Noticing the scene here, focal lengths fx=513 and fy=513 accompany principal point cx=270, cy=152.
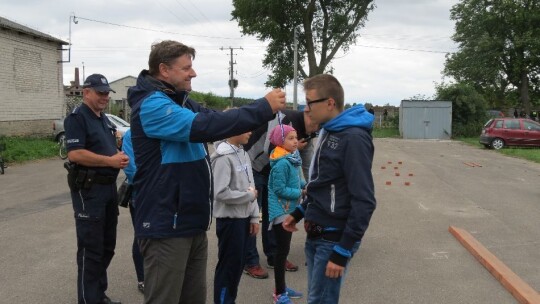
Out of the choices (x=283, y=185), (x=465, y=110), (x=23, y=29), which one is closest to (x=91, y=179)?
(x=283, y=185)

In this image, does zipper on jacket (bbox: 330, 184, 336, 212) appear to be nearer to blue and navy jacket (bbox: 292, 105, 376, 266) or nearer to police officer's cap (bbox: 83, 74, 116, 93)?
blue and navy jacket (bbox: 292, 105, 376, 266)

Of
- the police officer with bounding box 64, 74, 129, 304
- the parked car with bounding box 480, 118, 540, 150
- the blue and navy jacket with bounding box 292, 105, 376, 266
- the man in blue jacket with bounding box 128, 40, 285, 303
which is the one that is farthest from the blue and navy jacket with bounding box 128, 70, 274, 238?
the parked car with bounding box 480, 118, 540, 150

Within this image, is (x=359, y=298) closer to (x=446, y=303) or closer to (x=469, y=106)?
(x=446, y=303)

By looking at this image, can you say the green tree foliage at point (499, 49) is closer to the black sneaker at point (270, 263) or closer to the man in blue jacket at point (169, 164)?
the black sneaker at point (270, 263)

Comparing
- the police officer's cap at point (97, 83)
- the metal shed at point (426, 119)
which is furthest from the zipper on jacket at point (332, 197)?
the metal shed at point (426, 119)

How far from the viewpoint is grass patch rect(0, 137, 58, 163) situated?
1776 cm

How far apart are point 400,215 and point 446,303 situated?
13.6 ft

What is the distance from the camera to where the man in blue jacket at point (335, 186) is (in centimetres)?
291

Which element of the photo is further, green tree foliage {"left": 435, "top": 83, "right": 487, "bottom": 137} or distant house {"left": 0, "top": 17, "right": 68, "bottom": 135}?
green tree foliage {"left": 435, "top": 83, "right": 487, "bottom": 137}

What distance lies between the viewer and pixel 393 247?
670 centimetres

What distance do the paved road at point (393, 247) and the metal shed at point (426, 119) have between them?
2334cm

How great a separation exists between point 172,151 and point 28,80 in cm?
2472

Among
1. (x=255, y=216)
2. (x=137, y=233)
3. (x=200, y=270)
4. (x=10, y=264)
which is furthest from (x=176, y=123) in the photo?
(x=10, y=264)

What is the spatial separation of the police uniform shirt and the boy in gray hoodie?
0.93 m
